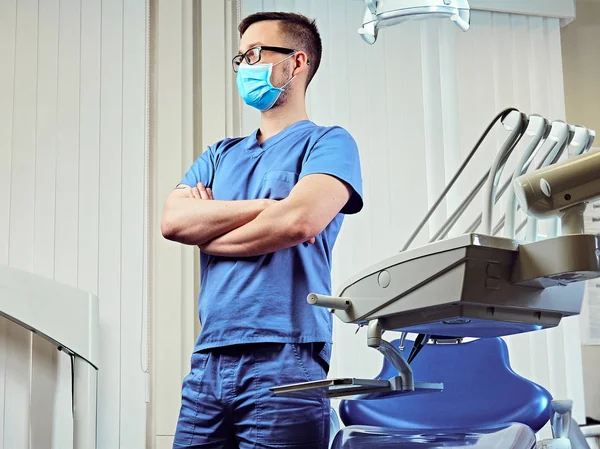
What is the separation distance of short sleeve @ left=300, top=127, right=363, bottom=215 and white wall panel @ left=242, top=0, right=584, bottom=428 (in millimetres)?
952

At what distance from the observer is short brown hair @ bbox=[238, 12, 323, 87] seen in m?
1.87

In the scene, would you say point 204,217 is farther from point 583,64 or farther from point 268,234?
point 583,64

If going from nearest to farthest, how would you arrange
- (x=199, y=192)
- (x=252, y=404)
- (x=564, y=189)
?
1. (x=564, y=189)
2. (x=252, y=404)
3. (x=199, y=192)

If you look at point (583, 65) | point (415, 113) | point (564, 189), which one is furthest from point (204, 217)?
point (583, 65)

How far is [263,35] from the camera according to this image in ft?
6.05

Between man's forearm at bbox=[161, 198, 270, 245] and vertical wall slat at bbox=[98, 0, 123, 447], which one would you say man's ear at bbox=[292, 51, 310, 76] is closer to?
man's forearm at bbox=[161, 198, 270, 245]

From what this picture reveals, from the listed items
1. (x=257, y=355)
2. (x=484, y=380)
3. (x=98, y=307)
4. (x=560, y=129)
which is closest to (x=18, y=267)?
(x=98, y=307)

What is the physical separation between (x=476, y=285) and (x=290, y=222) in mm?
593

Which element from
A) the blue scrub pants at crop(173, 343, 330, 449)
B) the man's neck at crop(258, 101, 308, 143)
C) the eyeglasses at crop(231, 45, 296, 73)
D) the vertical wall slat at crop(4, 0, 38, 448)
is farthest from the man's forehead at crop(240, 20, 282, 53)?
the vertical wall slat at crop(4, 0, 38, 448)

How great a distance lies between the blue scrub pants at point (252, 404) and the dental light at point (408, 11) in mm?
827

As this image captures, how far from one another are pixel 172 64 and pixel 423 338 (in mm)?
1527

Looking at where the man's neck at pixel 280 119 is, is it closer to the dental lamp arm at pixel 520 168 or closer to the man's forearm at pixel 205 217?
the man's forearm at pixel 205 217

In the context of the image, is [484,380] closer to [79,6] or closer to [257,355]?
[257,355]

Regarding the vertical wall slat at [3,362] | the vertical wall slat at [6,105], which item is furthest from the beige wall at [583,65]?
the vertical wall slat at [3,362]
